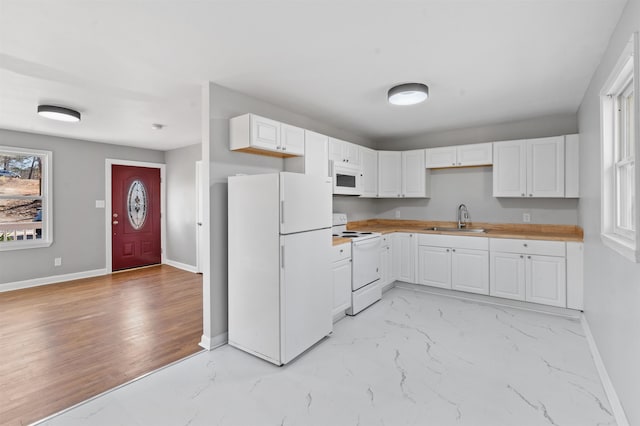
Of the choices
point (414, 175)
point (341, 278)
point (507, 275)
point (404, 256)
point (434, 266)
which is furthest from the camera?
point (414, 175)

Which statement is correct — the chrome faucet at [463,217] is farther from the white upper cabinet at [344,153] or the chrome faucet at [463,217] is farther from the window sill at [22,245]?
the window sill at [22,245]

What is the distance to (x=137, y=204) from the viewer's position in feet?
19.8

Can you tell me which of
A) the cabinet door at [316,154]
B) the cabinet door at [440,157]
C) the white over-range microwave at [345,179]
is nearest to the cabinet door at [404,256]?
the white over-range microwave at [345,179]

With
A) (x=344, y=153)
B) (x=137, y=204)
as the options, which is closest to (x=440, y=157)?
(x=344, y=153)

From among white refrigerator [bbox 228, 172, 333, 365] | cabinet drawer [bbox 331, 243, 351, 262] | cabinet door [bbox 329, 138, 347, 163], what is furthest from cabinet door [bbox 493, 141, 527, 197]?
white refrigerator [bbox 228, 172, 333, 365]

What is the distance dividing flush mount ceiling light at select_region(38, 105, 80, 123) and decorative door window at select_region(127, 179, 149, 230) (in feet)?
8.22

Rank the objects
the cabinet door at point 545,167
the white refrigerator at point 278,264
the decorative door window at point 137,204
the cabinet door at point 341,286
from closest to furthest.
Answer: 1. the white refrigerator at point 278,264
2. the cabinet door at point 341,286
3. the cabinet door at point 545,167
4. the decorative door window at point 137,204

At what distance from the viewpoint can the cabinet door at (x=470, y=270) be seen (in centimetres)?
383

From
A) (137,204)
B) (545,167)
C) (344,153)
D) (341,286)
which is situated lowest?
(341,286)

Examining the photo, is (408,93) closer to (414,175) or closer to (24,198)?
(414,175)

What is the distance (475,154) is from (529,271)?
164 cm

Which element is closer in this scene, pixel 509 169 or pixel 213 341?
pixel 213 341

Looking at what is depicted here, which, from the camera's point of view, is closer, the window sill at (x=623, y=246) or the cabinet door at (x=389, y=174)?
the window sill at (x=623, y=246)

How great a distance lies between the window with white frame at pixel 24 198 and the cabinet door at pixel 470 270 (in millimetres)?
6054
